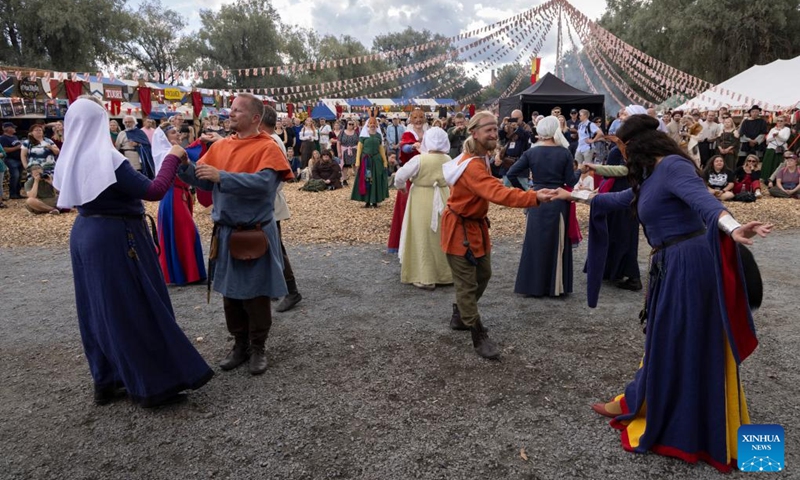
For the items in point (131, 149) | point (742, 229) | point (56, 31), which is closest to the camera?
point (742, 229)

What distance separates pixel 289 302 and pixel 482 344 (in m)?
2.06

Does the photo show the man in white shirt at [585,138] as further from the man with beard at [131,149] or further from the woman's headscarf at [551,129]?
the man with beard at [131,149]

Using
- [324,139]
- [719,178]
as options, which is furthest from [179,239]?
[324,139]

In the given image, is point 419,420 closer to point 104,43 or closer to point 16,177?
point 16,177

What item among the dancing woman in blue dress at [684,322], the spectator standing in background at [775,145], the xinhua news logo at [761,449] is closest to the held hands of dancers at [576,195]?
the dancing woman in blue dress at [684,322]

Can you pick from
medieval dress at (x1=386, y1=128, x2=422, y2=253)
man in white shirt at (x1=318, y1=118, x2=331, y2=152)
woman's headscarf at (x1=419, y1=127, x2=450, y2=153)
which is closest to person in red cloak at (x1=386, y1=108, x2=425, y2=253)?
medieval dress at (x1=386, y1=128, x2=422, y2=253)

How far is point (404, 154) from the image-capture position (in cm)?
731

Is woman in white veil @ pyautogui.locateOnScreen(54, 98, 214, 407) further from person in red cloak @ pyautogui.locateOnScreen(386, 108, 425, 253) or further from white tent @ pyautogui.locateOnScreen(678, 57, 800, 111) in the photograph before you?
white tent @ pyautogui.locateOnScreen(678, 57, 800, 111)

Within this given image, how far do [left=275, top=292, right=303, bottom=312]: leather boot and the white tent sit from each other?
1623cm

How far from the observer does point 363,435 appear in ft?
9.44

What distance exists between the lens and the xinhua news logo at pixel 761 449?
248 centimetres

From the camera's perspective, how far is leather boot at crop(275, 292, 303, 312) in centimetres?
498

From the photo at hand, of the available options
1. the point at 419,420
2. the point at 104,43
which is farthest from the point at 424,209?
the point at 104,43

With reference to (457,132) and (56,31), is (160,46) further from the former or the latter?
(457,132)
